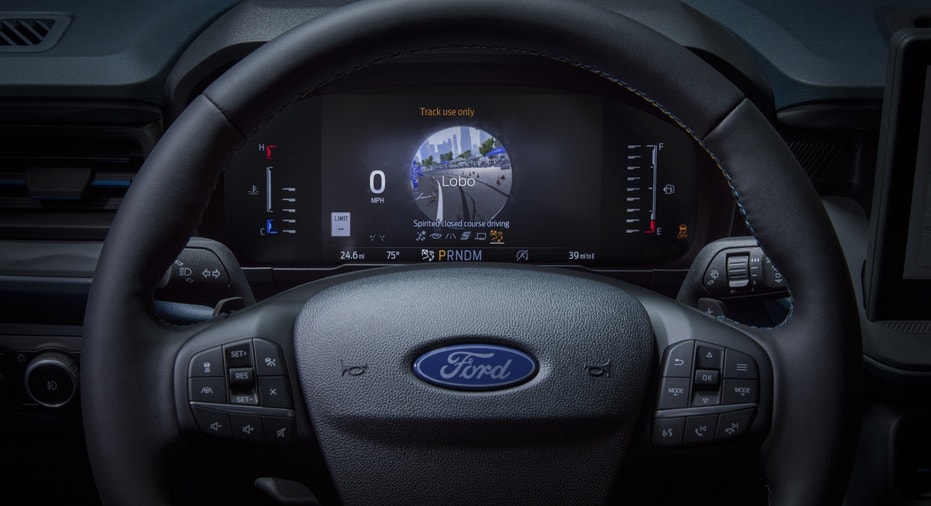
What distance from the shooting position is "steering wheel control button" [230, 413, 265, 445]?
29.8 inches

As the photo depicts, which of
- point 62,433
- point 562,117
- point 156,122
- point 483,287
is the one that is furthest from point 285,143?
point 483,287

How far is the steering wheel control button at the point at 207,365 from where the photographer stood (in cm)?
76

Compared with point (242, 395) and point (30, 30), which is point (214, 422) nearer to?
point (242, 395)

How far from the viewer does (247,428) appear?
2.48ft

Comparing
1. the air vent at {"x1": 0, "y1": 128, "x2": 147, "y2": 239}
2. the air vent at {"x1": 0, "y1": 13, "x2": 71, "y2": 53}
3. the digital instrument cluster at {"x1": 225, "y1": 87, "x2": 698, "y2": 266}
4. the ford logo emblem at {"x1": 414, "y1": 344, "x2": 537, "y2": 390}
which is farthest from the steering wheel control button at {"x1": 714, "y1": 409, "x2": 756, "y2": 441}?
the air vent at {"x1": 0, "y1": 13, "x2": 71, "y2": 53}

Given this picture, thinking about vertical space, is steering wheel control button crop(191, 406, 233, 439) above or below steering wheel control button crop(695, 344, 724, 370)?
below

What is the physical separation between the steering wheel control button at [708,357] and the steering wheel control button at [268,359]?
1.17ft

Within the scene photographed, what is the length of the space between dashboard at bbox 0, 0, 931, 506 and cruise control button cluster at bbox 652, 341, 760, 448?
32cm

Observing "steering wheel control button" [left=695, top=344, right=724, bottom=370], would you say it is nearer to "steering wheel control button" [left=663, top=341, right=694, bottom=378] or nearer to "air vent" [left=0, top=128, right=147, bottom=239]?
"steering wheel control button" [left=663, top=341, right=694, bottom=378]

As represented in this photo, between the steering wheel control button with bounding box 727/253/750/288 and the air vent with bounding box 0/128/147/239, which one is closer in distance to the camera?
the steering wheel control button with bounding box 727/253/750/288

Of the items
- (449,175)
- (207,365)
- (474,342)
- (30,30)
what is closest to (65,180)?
(30,30)

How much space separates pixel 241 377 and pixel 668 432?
0.36 m

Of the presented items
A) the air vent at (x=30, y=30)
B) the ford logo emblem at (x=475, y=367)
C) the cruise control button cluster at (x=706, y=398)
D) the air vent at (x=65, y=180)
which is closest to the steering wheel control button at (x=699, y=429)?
the cruise control button cluster at (x=706, y=398)

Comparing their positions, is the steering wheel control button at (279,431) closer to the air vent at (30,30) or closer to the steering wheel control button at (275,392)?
the steering wheel control button at (275,392)
